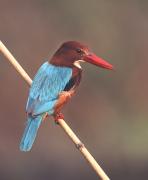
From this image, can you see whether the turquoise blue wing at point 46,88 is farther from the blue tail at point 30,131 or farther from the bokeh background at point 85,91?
the bokeh background at point 85,91

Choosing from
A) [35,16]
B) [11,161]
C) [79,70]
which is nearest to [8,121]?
[11,161]

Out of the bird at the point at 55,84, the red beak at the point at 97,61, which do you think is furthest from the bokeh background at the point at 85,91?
the red beak at the point at 97,61

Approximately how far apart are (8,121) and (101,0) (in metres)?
1.58

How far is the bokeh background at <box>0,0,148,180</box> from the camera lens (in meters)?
8.30

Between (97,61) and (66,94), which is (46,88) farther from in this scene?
(97,61)

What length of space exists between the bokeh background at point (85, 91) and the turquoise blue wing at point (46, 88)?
531cm

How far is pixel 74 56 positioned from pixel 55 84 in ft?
0.34

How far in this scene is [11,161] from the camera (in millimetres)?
8375

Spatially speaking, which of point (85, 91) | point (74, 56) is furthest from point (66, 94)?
point (85, 91)

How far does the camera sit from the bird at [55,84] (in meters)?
2.58

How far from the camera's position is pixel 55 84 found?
268cm

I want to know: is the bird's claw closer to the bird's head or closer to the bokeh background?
the bird's head

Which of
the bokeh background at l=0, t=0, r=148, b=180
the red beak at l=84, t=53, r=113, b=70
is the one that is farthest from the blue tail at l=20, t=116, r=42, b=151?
the bokeh background at l=0, t=0, r=148, b=180

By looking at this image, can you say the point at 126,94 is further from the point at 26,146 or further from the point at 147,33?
the point at 26,146
